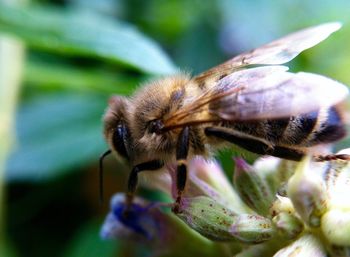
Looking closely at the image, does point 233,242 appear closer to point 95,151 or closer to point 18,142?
point 95,151

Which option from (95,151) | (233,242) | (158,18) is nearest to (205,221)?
(233,242)

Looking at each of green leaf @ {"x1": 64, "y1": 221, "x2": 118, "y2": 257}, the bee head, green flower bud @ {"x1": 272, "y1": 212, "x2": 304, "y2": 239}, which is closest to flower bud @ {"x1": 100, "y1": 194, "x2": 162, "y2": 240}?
the bee head

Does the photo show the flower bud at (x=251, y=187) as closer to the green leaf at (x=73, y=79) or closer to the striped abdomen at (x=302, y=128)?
the striped abdomen at (x=302, y=128)

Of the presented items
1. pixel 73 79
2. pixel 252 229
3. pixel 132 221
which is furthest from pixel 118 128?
pixel 73 79

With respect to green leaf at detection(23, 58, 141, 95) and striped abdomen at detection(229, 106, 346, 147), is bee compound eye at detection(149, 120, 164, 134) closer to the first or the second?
striped abdomen at detection(229, 106, 346, 147)

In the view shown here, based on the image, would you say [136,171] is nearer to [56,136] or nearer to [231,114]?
[231,114]

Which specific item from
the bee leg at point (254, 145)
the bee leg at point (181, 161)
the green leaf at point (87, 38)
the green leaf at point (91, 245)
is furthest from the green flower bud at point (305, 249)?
the green leaf at point (91, 245)
